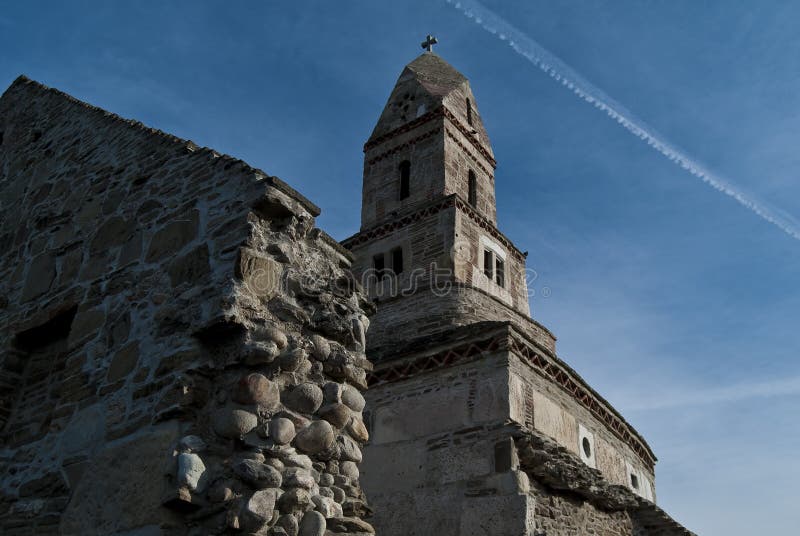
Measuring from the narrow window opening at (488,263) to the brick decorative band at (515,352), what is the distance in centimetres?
314

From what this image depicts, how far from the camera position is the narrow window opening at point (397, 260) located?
41.4ft

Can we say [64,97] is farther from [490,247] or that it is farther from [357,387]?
[490,247]

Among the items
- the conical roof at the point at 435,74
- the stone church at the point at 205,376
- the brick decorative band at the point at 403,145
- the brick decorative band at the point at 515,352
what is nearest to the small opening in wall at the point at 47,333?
the stone church at the point at 205,376

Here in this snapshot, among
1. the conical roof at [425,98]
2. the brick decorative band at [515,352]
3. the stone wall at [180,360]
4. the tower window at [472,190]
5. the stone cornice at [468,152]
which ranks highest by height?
the conical roof at [425,98]

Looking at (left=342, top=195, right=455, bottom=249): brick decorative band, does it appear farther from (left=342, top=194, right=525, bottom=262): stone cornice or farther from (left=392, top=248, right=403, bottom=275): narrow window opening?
(left=392, top=248, right=403, bottom=275): narrow window opening

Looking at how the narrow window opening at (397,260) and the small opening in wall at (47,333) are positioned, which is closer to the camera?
the small opening in wall at (47,333)

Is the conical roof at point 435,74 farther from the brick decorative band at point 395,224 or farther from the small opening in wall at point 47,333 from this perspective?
the small opening in wall at point 47,333

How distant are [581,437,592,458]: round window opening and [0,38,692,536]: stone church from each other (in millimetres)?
986

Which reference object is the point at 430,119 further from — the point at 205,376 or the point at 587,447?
the point at 205,376

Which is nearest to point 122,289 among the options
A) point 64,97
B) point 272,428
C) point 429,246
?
point 272,428

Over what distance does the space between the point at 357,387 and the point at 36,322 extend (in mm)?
2524

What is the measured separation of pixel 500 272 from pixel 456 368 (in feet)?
14.4

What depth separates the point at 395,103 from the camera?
51.1 ft

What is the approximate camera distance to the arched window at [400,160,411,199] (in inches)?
551
